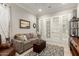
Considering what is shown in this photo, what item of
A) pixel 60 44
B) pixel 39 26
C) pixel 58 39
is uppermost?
pixel 39 26

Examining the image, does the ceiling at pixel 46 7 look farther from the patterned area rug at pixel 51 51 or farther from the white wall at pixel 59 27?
the patterned area rug at pixel 51 51

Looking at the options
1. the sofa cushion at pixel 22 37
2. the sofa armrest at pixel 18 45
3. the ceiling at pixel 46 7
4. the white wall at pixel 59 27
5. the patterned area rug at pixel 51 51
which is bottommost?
the patterned area rug at pixel 51 51

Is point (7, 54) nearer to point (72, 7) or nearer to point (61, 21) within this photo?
point (61, 21)

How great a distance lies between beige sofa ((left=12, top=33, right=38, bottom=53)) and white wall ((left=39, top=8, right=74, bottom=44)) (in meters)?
0.26

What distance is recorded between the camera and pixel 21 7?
1.69 metres

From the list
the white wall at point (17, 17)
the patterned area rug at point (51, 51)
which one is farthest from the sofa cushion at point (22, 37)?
the patterned area rug at point (51, 51)

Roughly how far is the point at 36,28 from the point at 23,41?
421 mm

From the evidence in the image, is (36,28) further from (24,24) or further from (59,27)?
(59,27)

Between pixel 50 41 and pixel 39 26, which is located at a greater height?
pixel 39 26

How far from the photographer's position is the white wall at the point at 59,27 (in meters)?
1.68

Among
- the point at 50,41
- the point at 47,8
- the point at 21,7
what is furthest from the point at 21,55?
the point at 47,8

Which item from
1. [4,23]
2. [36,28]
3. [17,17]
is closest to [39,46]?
[36,28]

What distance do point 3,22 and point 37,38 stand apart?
83 centimetres

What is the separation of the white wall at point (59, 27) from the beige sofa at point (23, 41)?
0.86 feet
